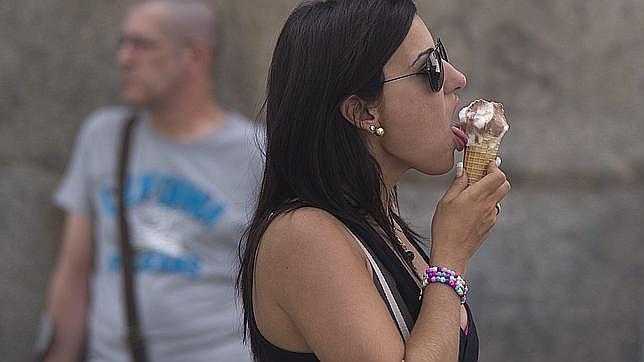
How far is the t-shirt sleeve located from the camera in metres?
4.25

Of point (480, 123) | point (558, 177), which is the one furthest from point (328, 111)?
point (558, 177)

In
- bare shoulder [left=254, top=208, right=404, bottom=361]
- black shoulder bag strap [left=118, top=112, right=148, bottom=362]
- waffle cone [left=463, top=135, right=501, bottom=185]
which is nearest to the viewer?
bare shoulder [left=254, top=208, right=404, bottom=361]

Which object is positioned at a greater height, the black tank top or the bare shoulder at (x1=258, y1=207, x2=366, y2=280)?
the bare shoulder at (x1=258, y1=207, x2=366, y2=280)

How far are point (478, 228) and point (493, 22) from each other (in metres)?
2.04

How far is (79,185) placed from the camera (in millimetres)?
4273

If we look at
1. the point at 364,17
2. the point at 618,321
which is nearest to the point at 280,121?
the point at 364,17

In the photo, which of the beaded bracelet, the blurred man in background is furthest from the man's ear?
the blurred man in background

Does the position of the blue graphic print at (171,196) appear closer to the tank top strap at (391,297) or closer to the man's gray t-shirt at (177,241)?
the man's gray t-shirt at (177,241)

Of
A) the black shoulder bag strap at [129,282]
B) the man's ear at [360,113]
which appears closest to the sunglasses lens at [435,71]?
the man's ear at [360,113]

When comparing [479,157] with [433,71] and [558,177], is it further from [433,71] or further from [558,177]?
[558,177]

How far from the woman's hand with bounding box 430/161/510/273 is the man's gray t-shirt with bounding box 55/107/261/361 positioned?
182 cm

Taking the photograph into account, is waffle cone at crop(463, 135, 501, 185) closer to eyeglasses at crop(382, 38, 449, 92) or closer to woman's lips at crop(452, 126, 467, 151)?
woman's lips at crop(452, 126, 467, 151)

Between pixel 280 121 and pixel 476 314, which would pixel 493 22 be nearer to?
pixel 476 314

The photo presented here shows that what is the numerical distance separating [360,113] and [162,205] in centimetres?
199
